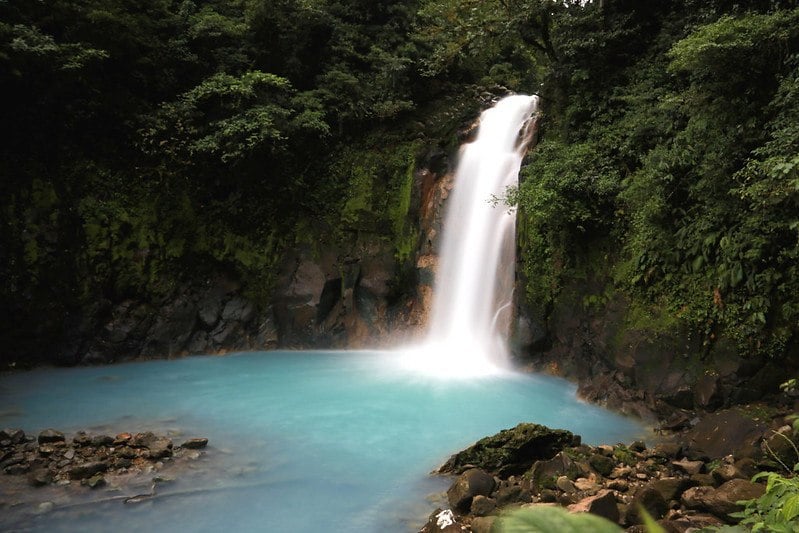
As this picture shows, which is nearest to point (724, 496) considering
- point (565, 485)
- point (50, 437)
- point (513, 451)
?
point (565, 485)

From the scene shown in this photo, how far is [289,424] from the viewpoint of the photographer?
26.1ft

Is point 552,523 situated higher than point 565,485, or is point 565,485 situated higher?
point 552,523

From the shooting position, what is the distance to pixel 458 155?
1380cm

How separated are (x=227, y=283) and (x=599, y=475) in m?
9.97

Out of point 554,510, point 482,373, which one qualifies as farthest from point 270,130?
point 554,510

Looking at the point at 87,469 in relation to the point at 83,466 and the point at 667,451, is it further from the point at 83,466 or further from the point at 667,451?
the point at 667,451

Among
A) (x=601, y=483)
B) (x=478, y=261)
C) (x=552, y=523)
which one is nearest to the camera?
(x=552, y=523)

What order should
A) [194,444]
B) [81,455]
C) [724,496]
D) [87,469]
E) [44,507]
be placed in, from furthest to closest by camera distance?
1. [194,444]
2. [81,455]
3. [87,469]
4. [44,507]
5. [724,496]

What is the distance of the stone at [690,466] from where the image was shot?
5.75 m

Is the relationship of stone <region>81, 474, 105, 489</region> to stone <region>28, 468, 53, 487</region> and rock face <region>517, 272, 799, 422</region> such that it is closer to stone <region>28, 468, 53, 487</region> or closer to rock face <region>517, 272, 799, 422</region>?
stone <region>28, 468, 53, 487</region>

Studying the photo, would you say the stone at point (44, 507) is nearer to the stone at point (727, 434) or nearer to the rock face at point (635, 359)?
the stone at point (727, 434)

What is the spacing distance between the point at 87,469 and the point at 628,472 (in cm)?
611

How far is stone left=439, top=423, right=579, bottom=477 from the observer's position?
603 cm

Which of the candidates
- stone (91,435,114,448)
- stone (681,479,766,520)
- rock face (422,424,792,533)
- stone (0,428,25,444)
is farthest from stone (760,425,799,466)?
stone (0,428,25,444)
